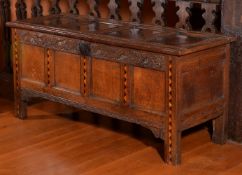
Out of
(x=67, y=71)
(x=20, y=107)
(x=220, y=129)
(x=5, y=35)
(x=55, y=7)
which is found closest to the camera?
(x=220, y=129)

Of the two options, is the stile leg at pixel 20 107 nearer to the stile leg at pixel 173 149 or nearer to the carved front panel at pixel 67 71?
the carved front panel at pixel 67 71

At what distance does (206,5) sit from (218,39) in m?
0.33

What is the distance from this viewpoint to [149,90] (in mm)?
3604

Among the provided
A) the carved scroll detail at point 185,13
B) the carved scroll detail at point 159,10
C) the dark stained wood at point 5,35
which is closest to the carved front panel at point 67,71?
the carved scroll detail at point 159,10

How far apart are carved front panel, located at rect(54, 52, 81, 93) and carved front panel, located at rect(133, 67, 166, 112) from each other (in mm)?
501

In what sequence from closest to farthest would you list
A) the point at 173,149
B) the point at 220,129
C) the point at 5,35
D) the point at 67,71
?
the point at 173,149, the point at 220,129, the point at 67,71, the point at 5,35

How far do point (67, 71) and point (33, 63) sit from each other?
35cm

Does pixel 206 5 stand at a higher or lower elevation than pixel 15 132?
higher

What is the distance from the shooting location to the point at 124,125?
14.3 feet

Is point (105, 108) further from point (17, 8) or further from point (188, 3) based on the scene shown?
point (17, 8)

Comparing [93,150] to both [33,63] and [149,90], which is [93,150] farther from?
[33,63]

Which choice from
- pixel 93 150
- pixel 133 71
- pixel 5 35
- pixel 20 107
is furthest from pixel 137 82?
pixel 5 35

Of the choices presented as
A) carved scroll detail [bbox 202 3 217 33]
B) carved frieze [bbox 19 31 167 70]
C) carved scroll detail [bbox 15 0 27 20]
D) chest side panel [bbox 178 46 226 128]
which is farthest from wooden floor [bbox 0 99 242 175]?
carved scroll detail [bbox 15 0 27 20]

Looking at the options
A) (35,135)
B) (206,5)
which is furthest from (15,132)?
(206,5)
